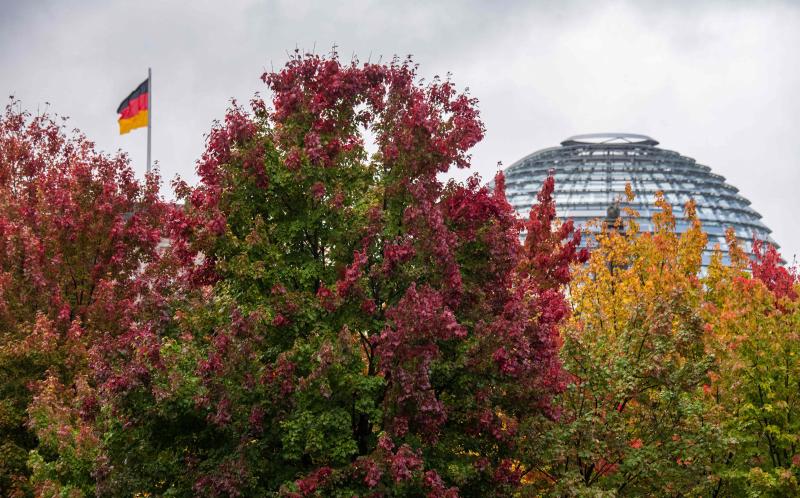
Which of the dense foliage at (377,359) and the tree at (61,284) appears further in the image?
the tree at (61,284)

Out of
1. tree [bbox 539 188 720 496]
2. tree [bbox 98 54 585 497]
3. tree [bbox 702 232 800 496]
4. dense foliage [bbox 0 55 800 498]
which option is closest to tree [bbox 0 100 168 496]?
dense foliage [bbox 0 55 800 498]

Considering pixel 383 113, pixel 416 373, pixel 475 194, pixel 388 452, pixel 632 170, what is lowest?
pixel 388 452

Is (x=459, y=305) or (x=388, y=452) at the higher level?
(x=459, y=305)

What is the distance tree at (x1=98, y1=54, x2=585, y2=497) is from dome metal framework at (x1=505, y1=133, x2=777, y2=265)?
85.5 meters

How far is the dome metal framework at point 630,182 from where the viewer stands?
107312 mm

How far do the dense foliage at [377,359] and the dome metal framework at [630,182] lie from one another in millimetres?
82743

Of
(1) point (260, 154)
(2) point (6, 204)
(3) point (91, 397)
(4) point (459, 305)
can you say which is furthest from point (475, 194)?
(2) point (6, 204)

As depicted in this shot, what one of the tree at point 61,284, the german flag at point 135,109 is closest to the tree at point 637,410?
the tree at point 61,284

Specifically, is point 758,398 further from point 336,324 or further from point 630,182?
point 630,182

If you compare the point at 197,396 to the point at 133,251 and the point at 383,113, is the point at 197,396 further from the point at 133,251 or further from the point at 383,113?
the point at 133,251

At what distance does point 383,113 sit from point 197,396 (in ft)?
19.2

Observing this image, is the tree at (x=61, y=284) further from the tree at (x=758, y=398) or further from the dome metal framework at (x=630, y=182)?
the dome metal framework at (x=630, y=182)

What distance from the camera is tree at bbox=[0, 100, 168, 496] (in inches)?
948

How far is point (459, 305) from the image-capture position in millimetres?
18688
